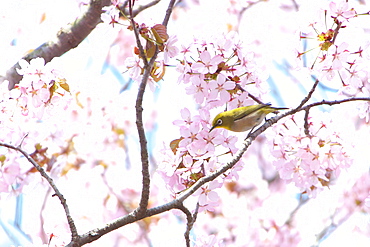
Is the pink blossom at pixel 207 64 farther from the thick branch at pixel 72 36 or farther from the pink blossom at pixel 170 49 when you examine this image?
the thick branch at pixel 72 36

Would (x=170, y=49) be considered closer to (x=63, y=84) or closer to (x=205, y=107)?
(x=205, y=107)

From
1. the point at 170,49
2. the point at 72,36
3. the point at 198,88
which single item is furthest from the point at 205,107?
the point at 72,36

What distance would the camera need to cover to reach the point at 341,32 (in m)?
2.38

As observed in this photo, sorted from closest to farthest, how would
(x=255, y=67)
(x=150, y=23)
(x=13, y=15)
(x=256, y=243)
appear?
1. (x=150, y=23)
2. (x=255, y=67)
3. (x=13, y=15)
4. (x=256, y=243)

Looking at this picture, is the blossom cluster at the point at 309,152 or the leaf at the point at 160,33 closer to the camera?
the leaf at the point at 160,33

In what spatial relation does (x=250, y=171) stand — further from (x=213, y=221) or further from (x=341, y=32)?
(x=341, y=32)

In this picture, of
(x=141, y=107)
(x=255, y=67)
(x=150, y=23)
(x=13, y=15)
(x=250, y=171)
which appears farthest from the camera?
(x=250, y=171)

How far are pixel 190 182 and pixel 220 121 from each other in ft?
1.65

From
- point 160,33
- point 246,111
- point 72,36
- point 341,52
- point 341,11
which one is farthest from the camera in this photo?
point 72,36

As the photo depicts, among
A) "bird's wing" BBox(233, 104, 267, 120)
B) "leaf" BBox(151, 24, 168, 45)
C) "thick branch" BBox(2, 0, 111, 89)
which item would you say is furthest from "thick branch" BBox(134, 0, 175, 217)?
"thick branch" BBox(2, 0, 111, 89)

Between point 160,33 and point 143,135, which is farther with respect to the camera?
point 160,33

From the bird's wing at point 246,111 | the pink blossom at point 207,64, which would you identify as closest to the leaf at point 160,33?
the pink blossom at point 207,64

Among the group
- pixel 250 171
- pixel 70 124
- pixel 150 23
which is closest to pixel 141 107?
pixel 150 23

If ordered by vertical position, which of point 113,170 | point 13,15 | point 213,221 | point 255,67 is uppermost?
point 13,15
